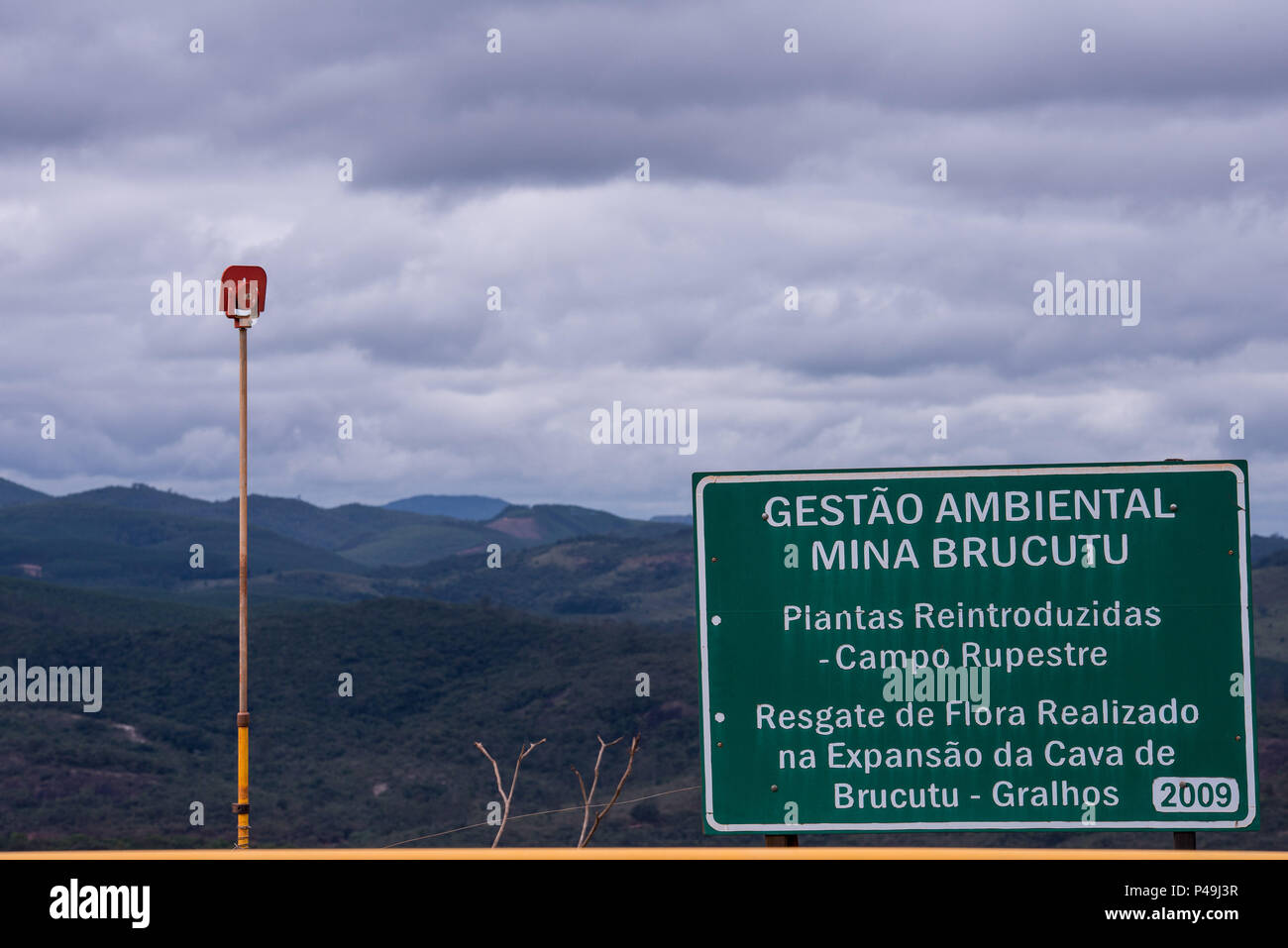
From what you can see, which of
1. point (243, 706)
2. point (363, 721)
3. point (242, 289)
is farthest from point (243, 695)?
point (363, 721)

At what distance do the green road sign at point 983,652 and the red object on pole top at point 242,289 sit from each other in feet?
19.4

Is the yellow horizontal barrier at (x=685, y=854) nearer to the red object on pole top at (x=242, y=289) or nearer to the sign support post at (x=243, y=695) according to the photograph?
the sign support post at (x=243, y=695)

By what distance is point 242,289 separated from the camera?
1180 cm

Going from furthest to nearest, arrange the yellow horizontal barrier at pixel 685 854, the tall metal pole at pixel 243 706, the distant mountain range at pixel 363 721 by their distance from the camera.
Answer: the distant mountain range at pixel 363 721 → the tall metal pole at pixel 243 706 → the yellow horizontal barrier at pixel 685 854

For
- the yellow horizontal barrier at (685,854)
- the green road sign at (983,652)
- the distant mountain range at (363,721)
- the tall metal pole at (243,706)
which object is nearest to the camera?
the yellow horizontal barrier at (685,854)

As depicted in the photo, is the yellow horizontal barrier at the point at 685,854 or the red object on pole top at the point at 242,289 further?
the red object on pole top at the point at 242,289

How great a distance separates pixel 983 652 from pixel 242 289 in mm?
7293

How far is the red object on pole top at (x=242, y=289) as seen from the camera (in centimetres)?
1174

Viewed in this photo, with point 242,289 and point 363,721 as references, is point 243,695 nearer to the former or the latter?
point 242,289

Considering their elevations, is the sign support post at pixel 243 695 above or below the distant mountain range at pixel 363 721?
above

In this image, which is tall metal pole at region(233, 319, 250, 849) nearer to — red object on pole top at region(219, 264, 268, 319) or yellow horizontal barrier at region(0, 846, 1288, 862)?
red object on pole top at region(219, 264, 268, 319)

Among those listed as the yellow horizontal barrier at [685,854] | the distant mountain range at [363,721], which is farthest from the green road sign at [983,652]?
the distant mountain range at [363,721]
